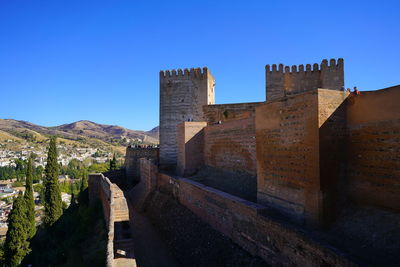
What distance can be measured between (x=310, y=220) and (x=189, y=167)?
748cm

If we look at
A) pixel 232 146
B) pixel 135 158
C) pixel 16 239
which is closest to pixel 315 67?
pixel 232 146

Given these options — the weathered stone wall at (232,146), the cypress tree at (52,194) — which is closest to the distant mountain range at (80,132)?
the cypress tree at (52,194)

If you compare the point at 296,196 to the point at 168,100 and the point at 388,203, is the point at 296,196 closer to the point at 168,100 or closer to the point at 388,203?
the point at 388,203

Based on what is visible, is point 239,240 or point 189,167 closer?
point 239,240

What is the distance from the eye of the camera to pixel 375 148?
4512mm

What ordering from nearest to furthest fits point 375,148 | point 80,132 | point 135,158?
point 375,148
point 135,158
point 80,132

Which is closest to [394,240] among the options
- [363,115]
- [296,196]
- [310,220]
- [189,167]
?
[310,220]

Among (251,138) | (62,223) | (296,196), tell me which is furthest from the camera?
(62,223)

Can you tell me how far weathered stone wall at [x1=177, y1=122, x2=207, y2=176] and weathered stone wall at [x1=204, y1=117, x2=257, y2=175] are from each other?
0.29 m

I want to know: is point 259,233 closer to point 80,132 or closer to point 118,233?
point 118,233

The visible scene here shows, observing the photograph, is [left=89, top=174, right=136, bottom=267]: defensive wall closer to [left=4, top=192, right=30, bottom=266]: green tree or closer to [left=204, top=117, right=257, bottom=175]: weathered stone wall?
[left=204, top=117, right=257, bottom=175]: weathered stone wall

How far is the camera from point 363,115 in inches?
188

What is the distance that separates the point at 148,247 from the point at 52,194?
1289 cm

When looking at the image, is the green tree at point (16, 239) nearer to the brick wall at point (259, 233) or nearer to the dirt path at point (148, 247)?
the dirt path at point (148, 247)
